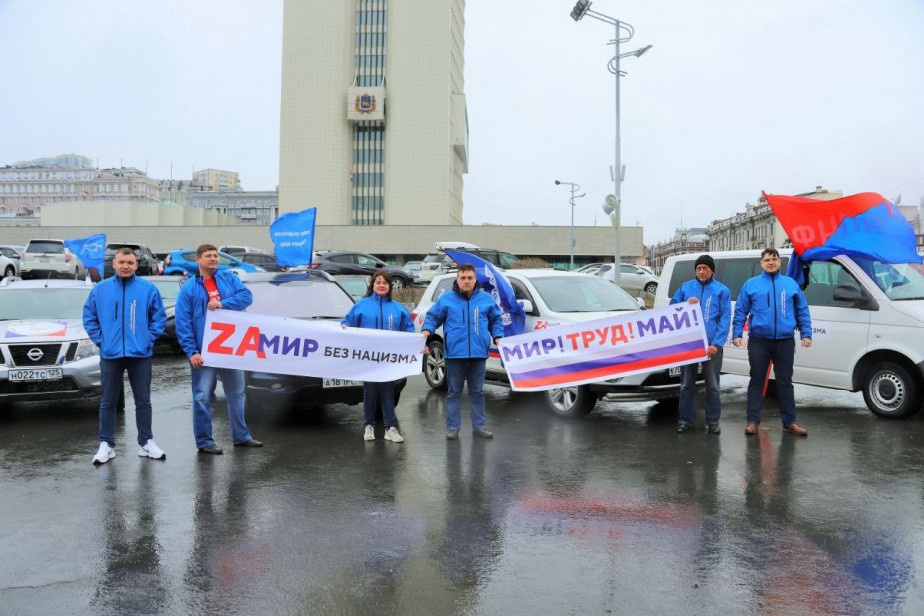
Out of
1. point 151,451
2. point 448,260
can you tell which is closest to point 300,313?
point 151,451

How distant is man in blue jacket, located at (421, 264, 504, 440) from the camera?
7410 mm

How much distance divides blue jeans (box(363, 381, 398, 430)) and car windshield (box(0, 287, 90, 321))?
4.37 meters

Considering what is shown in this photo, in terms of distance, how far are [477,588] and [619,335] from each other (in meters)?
4.62

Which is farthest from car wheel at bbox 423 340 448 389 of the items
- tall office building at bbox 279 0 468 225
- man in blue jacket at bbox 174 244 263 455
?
tall office building at bbox 279 0 468 225

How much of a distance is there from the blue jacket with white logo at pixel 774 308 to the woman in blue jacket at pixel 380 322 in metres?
3.46

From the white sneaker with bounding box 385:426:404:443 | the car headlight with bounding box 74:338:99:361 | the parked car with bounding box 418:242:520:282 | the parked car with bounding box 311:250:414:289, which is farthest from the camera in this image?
the parked car with bounding box 418:242:520:282

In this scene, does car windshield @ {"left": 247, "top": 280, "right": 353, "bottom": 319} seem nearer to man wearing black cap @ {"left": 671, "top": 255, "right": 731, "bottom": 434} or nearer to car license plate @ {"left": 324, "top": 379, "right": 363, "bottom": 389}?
car license plate @ {"left": 324, "top": 379, "right": 363, "bottom": 389}

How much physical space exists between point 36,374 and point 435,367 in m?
4.92

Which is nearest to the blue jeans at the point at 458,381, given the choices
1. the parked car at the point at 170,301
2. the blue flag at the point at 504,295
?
the blue flag at the point at 504,295

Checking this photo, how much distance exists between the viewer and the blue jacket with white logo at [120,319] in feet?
21.0

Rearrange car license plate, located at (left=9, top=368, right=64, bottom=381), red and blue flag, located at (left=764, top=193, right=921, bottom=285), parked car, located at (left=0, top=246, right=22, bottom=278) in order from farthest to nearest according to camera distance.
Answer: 1. parked car, located at (left=0, top=246, right=22, bottom=278)
2. red and blue flag, located at (left=764, top=193, right=921, bottom=285)
3. car license plate, located at (left=9, top=368, right=64, bottom=381)

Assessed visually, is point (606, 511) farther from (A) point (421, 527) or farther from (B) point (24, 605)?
(B) point (24, 605)

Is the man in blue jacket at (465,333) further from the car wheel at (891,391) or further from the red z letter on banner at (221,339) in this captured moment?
the car wheel at (891,391)

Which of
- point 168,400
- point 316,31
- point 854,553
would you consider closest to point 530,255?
point 316,31
